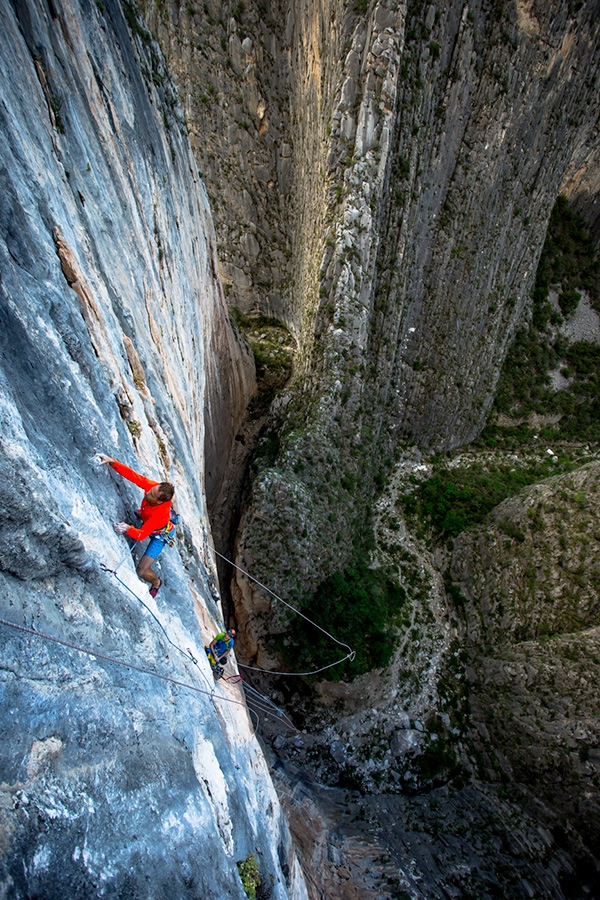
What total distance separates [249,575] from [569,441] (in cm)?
1819

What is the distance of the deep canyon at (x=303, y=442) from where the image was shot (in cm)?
392

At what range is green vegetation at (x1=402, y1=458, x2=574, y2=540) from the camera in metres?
18.6

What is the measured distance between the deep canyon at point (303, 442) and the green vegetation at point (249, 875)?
0.04 metres

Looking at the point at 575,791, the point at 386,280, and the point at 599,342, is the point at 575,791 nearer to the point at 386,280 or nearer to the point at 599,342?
the point at 386,280

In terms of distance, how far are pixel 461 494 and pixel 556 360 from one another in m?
10.3

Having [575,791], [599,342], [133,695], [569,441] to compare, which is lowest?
[575,791]

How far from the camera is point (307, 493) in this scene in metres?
15.0

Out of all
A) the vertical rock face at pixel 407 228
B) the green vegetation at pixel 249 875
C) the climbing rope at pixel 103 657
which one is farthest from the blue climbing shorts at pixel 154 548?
the vertical rock face at pixel 407 228

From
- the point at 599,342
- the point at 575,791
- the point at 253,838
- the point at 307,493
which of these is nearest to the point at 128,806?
the point at 253,838

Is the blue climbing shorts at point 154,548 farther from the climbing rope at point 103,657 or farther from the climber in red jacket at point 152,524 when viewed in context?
the climbing rope at point 103,657

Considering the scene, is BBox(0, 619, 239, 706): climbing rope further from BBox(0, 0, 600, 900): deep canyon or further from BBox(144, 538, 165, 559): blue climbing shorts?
BBox(144, 538, 165, 559): blue climbing shorts

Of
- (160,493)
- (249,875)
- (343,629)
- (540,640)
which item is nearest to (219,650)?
(249,875)

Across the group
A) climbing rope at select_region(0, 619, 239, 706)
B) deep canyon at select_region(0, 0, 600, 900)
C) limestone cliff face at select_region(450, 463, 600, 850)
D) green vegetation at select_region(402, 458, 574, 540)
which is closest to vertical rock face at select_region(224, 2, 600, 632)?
deep canyon at select_region(0, 0, 600, 900)

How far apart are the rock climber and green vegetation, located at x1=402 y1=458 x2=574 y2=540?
12966 millimetres
